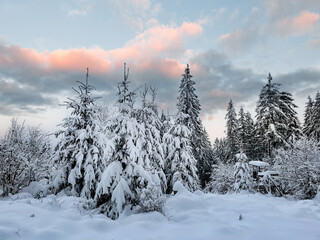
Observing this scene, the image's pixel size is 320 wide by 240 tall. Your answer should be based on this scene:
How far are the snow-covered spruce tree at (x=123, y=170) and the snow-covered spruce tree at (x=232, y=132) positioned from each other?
29.1 meters

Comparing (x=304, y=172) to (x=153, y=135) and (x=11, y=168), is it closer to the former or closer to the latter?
(x=153, y=135)

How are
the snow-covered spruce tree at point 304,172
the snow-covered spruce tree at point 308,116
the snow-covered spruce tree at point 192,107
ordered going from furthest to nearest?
the snow-covered spruce tree at point 308,116 → the snow-covered spruce tree at point 192,107 → the snow-covered spruce tree at point 304,172

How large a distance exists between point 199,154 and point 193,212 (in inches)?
729

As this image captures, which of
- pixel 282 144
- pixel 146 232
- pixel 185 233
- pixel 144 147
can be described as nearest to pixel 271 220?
pixel 185 233

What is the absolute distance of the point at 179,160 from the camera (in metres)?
16.8

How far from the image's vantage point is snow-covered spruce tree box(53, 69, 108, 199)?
1146cm

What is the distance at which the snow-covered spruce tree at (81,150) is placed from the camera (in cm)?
1146

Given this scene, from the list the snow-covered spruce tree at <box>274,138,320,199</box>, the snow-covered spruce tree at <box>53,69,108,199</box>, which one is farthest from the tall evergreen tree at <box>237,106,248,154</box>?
the snow-covered spruce tree at <box>53,69,108,199</box>

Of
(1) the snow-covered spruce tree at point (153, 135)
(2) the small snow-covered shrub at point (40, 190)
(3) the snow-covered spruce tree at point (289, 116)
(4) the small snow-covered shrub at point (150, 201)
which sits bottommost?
(2) the small snow-covered shrub at point (40, 190)

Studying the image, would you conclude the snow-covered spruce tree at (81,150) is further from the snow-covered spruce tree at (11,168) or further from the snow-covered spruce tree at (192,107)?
the snow-covered spruce tree at (192,107)

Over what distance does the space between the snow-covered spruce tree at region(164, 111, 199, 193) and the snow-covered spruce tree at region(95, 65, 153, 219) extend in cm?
838

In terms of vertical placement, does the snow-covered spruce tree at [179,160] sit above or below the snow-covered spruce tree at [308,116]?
below

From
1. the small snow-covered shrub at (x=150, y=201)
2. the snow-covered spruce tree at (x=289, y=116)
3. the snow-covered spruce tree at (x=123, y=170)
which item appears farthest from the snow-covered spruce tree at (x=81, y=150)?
the snow-covered spruce tree at (x=289, y=116)

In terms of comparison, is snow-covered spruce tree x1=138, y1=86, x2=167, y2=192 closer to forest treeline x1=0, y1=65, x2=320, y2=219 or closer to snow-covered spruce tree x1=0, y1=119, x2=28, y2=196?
forest treeline x1=0, y1=65, x2=320, y2=219
